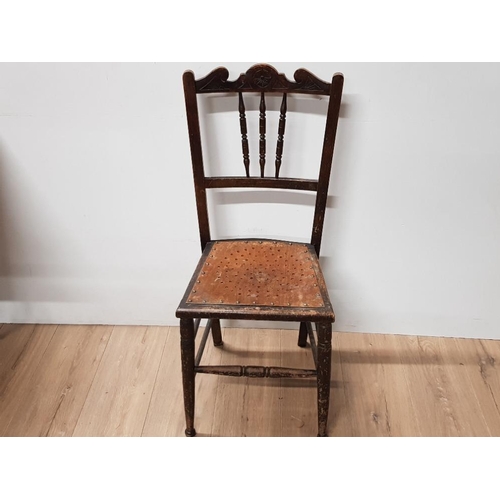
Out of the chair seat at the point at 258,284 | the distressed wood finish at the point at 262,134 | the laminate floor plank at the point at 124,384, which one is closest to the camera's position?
the chair seat at the point at 258,284

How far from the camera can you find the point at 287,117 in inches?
64.7

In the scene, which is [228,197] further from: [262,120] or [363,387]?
[363,387]

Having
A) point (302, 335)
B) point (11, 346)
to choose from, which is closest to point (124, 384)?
point (11, 346)

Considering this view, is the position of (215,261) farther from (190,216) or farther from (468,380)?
(468,380)

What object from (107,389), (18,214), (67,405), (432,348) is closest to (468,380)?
(432,348)

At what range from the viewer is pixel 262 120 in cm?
154

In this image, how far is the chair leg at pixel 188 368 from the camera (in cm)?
145

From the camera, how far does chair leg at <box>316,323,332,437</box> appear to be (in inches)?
56.6

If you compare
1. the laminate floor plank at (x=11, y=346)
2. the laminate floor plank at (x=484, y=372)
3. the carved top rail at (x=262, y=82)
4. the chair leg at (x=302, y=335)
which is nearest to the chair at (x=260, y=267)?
the carved top rail at (x=262, y=82)

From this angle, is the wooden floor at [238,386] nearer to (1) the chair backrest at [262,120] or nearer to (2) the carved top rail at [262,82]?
(1) the chair backrest at [262,120]

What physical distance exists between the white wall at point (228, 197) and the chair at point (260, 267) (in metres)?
0.12

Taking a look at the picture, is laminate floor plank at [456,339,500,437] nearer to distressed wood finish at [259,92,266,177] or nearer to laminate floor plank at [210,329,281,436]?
laminate floor plank at [210,329,281,436]

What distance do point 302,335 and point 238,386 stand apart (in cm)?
31

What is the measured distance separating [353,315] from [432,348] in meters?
0.32
